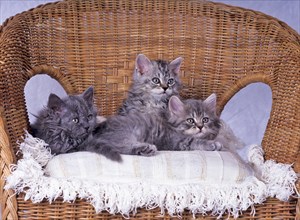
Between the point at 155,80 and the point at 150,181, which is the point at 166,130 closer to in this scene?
Answer: the point at 155,80

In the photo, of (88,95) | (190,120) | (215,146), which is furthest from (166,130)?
(88,95)

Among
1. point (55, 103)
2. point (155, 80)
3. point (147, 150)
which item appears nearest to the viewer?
point (147, 150)

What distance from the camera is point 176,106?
2.62m

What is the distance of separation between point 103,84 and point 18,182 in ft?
3.81

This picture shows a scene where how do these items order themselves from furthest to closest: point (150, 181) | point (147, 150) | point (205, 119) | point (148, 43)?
point (148, 43) < point (205, 119) < point (147, 150) < point (150, 181)

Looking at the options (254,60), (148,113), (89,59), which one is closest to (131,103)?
(148,113)

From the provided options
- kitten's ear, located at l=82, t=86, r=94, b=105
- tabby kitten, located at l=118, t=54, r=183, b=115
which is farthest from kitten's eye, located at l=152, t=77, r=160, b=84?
kitten's ear, located at l=82, t=86, r=94, b=105

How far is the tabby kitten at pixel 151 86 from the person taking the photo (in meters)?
2.73

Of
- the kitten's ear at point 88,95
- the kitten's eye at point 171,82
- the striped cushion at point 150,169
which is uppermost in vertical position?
the kitten's ear at point 88,95

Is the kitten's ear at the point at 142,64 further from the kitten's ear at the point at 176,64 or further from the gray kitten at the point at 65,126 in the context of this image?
the gray kitten at the point at 65,126

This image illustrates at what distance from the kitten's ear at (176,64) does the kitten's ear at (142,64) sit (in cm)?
12

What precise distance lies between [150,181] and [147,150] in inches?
7.5

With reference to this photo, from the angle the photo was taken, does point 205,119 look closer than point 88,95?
No

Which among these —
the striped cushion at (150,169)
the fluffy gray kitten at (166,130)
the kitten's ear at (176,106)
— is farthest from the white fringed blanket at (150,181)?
the kitten's ear at (176,106)
